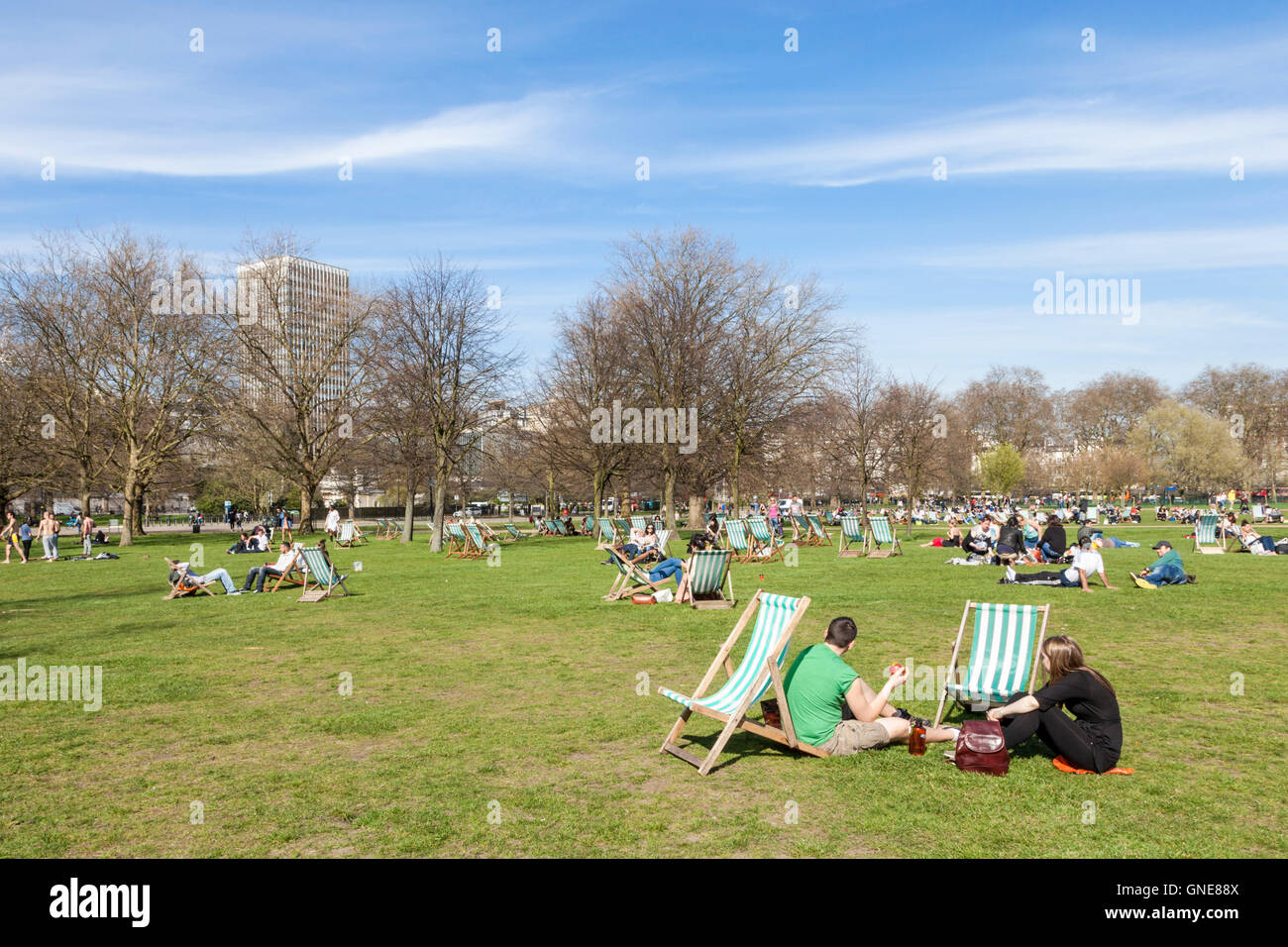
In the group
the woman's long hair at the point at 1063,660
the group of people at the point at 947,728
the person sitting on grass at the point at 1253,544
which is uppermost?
the woman's long hair at the point at 1063,660

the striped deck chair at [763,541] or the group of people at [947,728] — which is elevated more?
the group of people at [947,728]

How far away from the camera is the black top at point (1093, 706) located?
5922 mm

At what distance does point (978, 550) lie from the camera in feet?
75.3

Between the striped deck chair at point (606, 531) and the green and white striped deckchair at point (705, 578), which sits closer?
the green and white striped deckchair at point (705, 578)

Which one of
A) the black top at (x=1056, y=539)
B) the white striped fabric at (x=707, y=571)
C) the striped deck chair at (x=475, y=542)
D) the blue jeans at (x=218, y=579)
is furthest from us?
the striped deck chair at (x=475, y=542)

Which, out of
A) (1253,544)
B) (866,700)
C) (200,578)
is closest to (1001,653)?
(866,700)

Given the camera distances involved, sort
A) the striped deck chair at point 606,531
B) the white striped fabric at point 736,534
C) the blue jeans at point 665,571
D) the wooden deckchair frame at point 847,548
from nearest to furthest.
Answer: the blue jeans at point 665,571 → the white striped fabric at point 736,534 → the wooden deckchair frame at point 847,548 → the striped deck chair at point 606,531

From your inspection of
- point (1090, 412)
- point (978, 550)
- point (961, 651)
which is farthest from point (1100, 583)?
point (1090, 412)

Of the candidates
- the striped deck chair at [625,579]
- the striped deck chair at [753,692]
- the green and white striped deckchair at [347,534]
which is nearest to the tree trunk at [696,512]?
the green and white striped deckchair at [347,534]

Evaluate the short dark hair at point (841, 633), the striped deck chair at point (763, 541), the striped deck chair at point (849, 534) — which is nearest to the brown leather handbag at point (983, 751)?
the short dark hair at point (841, 633)

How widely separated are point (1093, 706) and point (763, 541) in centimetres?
1962

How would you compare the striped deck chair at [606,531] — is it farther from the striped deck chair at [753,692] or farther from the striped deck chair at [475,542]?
the striped deck chair at [753,692]

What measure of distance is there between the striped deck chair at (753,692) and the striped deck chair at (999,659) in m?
1.23
